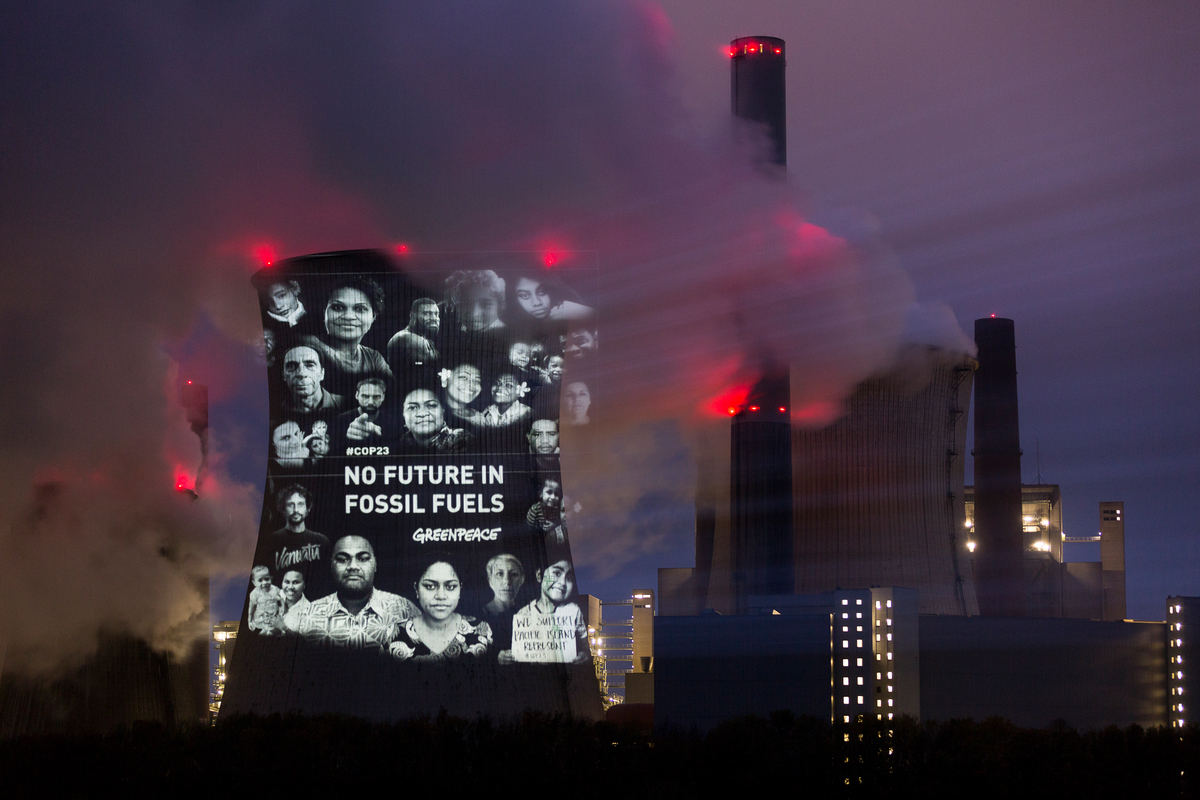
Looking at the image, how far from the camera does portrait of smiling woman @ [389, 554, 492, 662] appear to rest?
92.1 ft

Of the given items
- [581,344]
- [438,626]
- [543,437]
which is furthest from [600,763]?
[581,344]

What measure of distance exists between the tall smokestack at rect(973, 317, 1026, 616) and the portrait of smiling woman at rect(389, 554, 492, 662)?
17.2 metres

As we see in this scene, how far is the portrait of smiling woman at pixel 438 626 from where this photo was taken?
92.1ft

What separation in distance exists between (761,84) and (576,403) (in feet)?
31.2

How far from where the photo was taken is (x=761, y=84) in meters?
36.0

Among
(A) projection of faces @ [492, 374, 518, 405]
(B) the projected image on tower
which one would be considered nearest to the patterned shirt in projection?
(B) the projected image on tower

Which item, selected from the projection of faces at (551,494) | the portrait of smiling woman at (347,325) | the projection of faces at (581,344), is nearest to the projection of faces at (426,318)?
the portrait of smiling woman at (347,325)

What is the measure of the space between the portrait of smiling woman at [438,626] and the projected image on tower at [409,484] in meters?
0.02

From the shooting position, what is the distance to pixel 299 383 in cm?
2844

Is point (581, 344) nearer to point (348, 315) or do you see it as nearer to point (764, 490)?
point (348, 315)

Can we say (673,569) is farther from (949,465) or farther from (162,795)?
(162,795)

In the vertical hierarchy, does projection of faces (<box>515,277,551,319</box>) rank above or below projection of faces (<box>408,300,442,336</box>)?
above

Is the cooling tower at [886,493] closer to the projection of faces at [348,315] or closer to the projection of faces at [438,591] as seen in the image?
the projection of faces at [438,591]

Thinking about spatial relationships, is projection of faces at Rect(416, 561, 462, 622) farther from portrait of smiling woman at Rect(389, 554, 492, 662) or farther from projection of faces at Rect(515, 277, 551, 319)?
projection of faces at Rect(515, 277, 551, 319)
